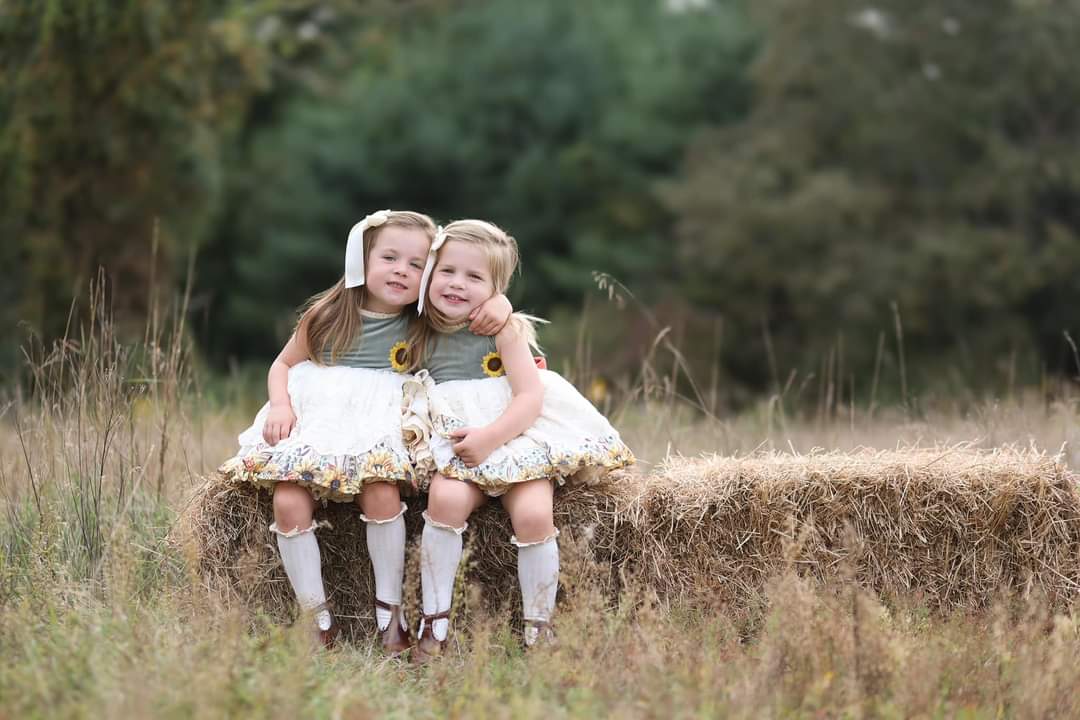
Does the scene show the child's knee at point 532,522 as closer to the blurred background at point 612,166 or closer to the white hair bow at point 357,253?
the white hair bow at point 357,253

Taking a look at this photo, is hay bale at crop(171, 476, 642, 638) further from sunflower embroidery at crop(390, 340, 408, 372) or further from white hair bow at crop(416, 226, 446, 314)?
white hair bow at crop(416, 226, 446, 314)

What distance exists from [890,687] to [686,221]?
1647 centimetres

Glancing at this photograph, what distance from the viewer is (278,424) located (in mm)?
3664

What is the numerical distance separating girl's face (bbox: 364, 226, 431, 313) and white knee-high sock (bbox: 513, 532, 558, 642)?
866 millimetres

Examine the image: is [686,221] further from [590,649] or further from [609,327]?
[590,649]

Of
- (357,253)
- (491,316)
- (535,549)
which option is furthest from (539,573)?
(357,253)

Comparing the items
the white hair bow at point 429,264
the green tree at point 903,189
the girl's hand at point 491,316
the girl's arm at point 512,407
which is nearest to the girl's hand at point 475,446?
the girl's arm at point 512,407

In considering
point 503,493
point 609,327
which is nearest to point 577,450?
point 503,493

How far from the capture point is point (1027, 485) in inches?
150

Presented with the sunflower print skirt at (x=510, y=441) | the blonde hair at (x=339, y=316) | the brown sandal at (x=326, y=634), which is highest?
the blonde hair at (x=339, y=316)

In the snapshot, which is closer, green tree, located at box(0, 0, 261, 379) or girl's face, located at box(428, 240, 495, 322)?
girl's face, located at box(428, 240, 495, 322)

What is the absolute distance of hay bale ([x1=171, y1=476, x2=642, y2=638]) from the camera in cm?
375

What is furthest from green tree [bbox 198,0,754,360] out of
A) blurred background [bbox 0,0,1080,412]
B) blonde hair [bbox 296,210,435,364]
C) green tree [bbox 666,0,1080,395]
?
blonde hair [bbox 296,210,435,364]

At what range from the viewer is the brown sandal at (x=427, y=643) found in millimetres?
3488
